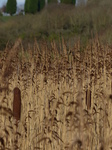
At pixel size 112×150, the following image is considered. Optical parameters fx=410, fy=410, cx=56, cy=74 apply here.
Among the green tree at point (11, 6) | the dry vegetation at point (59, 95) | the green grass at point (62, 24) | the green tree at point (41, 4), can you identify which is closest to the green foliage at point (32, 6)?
the green tree at point (41, 4)

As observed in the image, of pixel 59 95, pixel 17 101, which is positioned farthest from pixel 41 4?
pixel 17 101

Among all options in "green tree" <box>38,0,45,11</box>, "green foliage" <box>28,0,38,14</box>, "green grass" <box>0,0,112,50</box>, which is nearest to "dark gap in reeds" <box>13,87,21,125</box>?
"green grass" <box>0,0,112,50</box>

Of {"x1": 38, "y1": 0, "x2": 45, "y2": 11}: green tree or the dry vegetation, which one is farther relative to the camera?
{"x1": 38, "y1": 0, "x2": 45, "y2": 11}: green tree

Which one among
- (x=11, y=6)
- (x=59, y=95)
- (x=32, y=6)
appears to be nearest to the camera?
(x=59, y=95)

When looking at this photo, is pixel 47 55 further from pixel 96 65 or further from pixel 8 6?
pixel 8 6

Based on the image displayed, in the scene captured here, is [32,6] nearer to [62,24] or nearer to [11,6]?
[11,6]

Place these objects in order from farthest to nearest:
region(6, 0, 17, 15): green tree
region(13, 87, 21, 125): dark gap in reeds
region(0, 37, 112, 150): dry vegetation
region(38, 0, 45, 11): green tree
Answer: region(6, 0, 17, 15): green tree → region(38, 0, 45, 11): green tree → region(0, 37, 112, 150): dry vegetation → region(13, 87, 21, 125): dark gap in reeds

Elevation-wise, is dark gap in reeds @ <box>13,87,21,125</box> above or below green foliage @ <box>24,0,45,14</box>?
below

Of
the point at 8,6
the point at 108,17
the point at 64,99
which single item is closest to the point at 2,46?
the point at 108,17

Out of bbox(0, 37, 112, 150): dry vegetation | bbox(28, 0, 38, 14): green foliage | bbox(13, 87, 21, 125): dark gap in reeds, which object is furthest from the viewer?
bbox(28, 0, 38, 14): green foliage

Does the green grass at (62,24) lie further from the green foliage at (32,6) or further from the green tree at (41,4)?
the green tree at (41,4)

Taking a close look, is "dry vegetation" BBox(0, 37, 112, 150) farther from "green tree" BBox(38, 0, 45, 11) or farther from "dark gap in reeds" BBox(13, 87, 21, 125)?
"green tree" BBox(38, 0, 45, 11)

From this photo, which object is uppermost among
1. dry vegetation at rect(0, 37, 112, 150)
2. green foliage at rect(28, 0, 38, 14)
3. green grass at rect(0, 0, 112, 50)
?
green foliage at rect(28, 0, 38, 14)

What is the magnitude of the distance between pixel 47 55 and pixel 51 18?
20.1m
